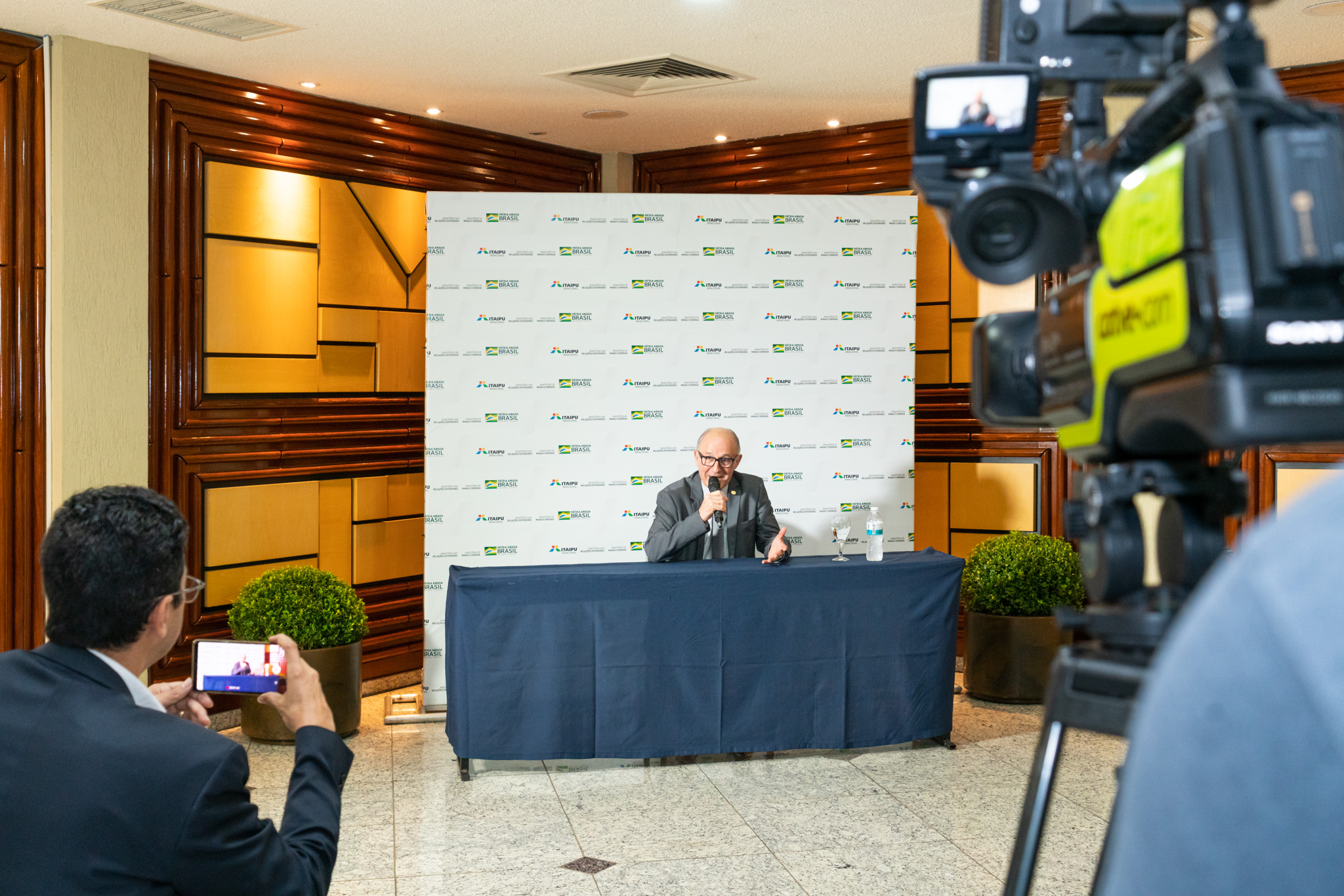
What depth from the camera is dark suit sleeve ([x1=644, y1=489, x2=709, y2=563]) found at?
15.8 feet

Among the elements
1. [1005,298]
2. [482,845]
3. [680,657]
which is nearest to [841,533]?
[680,657]

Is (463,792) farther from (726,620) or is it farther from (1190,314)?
(1190,314)

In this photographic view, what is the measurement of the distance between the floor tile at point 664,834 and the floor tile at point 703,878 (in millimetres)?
55

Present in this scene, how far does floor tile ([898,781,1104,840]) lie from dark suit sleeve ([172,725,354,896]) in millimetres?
2774

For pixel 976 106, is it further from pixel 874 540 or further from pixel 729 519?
pixel 729 519

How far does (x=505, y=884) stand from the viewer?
3.42 m

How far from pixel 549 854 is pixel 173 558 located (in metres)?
2.41

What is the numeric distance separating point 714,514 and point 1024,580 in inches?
64.1

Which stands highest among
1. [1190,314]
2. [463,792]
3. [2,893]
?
[1190,314]

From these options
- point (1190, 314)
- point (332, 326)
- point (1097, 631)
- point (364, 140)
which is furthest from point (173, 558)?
point (364, 140)

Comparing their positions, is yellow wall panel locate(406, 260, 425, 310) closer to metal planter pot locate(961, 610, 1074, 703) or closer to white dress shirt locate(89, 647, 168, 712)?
metal planter pot locate(961, 610, 1074, 703)

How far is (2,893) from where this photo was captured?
131cm

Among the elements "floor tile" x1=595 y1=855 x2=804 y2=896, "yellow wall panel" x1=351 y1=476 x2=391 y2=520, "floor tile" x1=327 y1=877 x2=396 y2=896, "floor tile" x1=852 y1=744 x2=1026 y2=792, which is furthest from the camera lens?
"yellow wall panel" x1=351 y1=476 x2=391 y2=520

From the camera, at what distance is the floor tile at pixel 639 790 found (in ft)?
13.5
